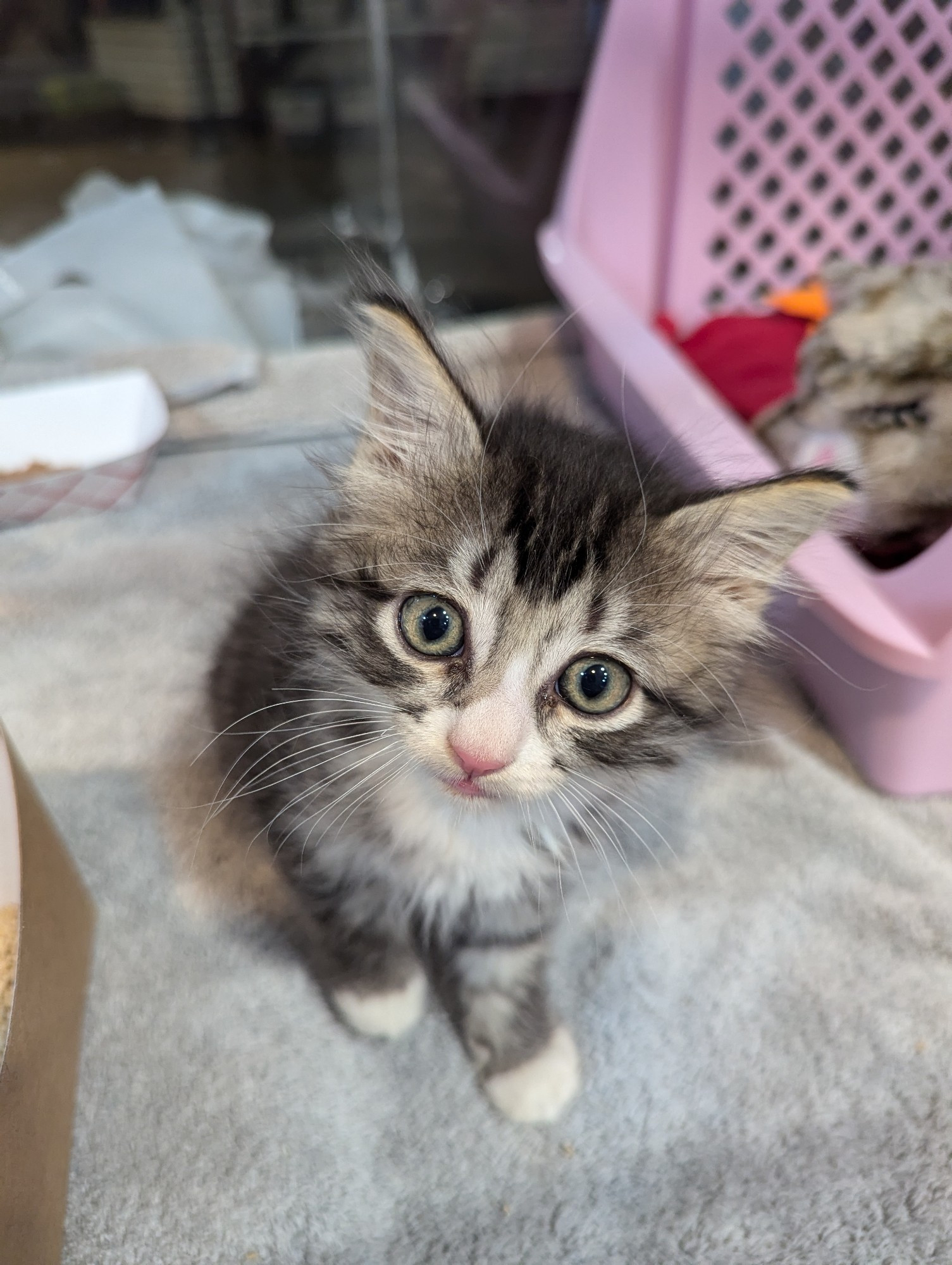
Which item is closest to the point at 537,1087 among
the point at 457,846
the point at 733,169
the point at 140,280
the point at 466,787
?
the point at 457,846

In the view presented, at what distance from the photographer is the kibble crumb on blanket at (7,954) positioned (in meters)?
0.87

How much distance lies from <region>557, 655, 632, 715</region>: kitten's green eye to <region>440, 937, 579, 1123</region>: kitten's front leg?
1.19 ft

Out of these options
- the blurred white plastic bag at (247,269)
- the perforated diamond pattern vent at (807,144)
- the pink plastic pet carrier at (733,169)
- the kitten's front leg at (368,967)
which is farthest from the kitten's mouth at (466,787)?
the blurred white plastic bag at (247,269)

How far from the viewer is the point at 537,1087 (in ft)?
3.39

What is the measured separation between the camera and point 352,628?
0.89m

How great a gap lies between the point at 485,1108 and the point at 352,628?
565mm

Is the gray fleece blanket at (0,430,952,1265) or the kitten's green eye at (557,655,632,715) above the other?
the kitten's green eye at (557,655,632,715)

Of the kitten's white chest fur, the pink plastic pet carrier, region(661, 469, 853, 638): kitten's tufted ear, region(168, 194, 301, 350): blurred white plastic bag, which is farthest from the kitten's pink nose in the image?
region(168, 194, 301, 350): blurred white plastic bag

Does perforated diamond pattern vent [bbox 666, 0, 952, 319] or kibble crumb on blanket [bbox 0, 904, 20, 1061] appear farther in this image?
perforated diamond pattern vent [bbox 666, 0, 952, 319]

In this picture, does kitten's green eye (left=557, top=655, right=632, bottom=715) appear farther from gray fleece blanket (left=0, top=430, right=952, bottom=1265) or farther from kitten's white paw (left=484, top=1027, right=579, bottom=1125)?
kitten's white paw (left=484, top=1027, right=579, bottom=1125)

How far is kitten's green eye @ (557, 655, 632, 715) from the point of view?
32.5 inches

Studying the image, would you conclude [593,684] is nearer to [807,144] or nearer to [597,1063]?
[597,1063]

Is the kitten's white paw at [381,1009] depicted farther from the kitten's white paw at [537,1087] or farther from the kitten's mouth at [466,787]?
the kitten's mouth at [466,787]

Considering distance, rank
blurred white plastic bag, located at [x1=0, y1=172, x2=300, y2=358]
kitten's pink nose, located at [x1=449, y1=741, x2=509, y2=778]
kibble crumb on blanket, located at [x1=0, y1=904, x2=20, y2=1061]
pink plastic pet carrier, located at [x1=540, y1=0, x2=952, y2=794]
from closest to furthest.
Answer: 1. kitten's pink nose, located at [x1=449, y1=741, x2=509, y2=778]
2. kibble crumb on blanket, located at [x1=0, y1=904, x2=20, y2=1061]
3. pink plastic pet carrier, located at [x1=540, y1=0, x2=952, y2=794]
4. blurred white plastic bag, located at [x1=0, y1=172, x2=300, y2=358]
